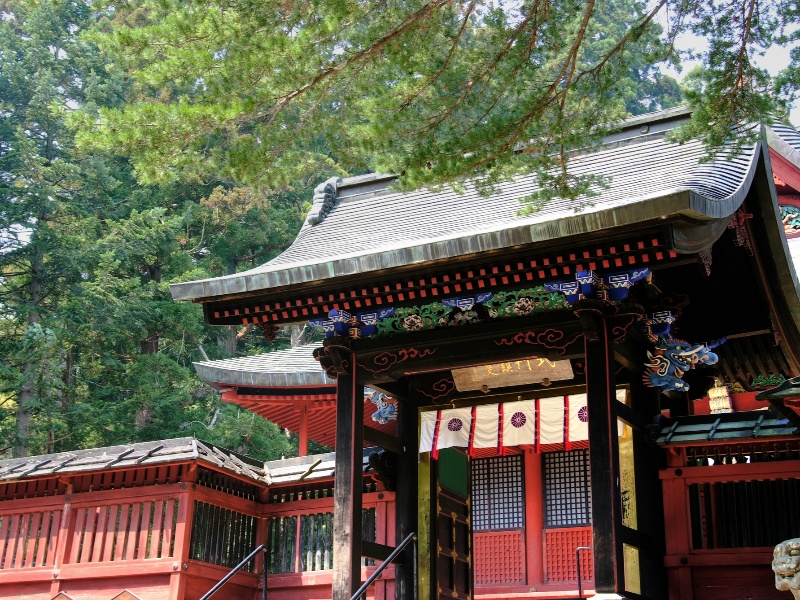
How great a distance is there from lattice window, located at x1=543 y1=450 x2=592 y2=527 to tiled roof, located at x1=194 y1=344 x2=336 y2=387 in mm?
3650

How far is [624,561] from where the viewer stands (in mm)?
8547

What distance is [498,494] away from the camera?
14.5m

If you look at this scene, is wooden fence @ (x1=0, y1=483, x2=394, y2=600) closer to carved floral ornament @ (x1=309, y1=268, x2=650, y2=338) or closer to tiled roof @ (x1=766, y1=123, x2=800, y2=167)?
carved floral ornament @ (x1=309, y1=268, x2=650, y2=338)

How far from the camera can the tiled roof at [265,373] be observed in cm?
1315

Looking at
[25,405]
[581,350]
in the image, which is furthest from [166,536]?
[25,405]

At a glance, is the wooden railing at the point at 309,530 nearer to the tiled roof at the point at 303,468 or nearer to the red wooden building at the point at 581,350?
the red wooden building at the point at 581,350

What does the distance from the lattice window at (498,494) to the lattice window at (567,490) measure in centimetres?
41

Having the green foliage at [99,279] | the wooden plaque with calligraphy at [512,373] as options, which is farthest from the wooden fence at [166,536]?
the green foliage at [99,279]

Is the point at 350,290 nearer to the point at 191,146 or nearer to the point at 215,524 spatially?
the point at 191,146


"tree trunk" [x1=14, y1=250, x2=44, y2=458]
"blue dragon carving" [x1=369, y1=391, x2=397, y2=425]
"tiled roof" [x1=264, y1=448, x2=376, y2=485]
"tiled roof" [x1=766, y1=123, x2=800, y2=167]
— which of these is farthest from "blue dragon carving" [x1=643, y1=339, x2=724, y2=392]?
"tree trunk" [x1=14, y1=250, x2=44, y2=458]

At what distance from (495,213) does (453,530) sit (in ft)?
11.7

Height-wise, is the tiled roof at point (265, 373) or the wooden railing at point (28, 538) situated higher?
the tiled roof at point (265, 373)

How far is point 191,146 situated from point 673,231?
12.7 ft

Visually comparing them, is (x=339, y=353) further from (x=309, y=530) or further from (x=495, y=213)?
(x=309, y=530)
